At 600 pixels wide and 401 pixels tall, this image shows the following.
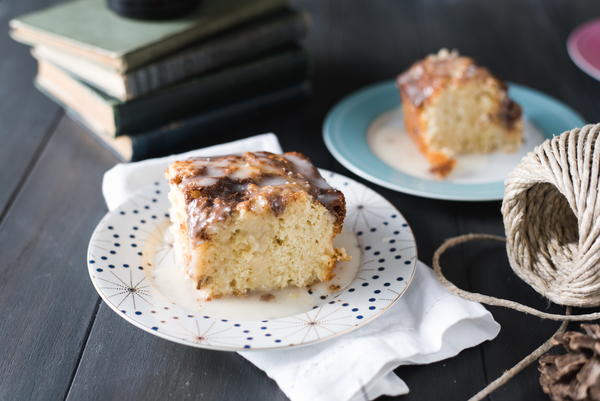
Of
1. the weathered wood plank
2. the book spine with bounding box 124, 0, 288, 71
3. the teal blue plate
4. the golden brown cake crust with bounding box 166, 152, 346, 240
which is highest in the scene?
the book spine with bounding box 124, 0, 288, 71

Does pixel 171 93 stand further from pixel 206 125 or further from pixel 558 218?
pixel 558 218

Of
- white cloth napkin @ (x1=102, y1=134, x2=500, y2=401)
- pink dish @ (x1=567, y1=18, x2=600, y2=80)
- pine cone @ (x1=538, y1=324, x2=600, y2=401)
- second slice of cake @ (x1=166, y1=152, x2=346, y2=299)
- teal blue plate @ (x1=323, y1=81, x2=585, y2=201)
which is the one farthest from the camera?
pink dish @ (x1=567, y1=18, x2=600, y2=80)

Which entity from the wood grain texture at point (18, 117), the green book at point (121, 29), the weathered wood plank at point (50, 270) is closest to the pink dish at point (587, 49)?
the green book at point (121, 29)

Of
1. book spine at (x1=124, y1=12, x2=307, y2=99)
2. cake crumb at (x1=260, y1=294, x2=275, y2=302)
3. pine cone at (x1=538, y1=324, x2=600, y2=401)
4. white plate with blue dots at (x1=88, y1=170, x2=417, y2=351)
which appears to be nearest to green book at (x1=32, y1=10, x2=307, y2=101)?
book spine at (x1=124, y1=12, x2=307, y2=99)

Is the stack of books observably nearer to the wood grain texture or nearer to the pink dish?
the wood grain texture

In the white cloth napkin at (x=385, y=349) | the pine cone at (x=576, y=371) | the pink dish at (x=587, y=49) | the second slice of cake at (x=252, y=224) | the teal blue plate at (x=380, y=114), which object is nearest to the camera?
the pine cone at (x=576, y=371)

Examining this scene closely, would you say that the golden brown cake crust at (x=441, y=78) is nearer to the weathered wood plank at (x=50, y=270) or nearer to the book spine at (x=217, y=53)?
the book spine at (x=217, y=53)

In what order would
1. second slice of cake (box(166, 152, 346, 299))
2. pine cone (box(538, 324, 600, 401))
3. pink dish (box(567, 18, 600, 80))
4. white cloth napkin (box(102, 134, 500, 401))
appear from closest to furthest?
1. pine cone (box(538, 324, 600, 401))
2. white cloth napkin (box(102, 134, 500, 401))
3. second slice of cake (box(166, 152, 346, 299))
4. pink dish (box(567, 18, 600, 80))
